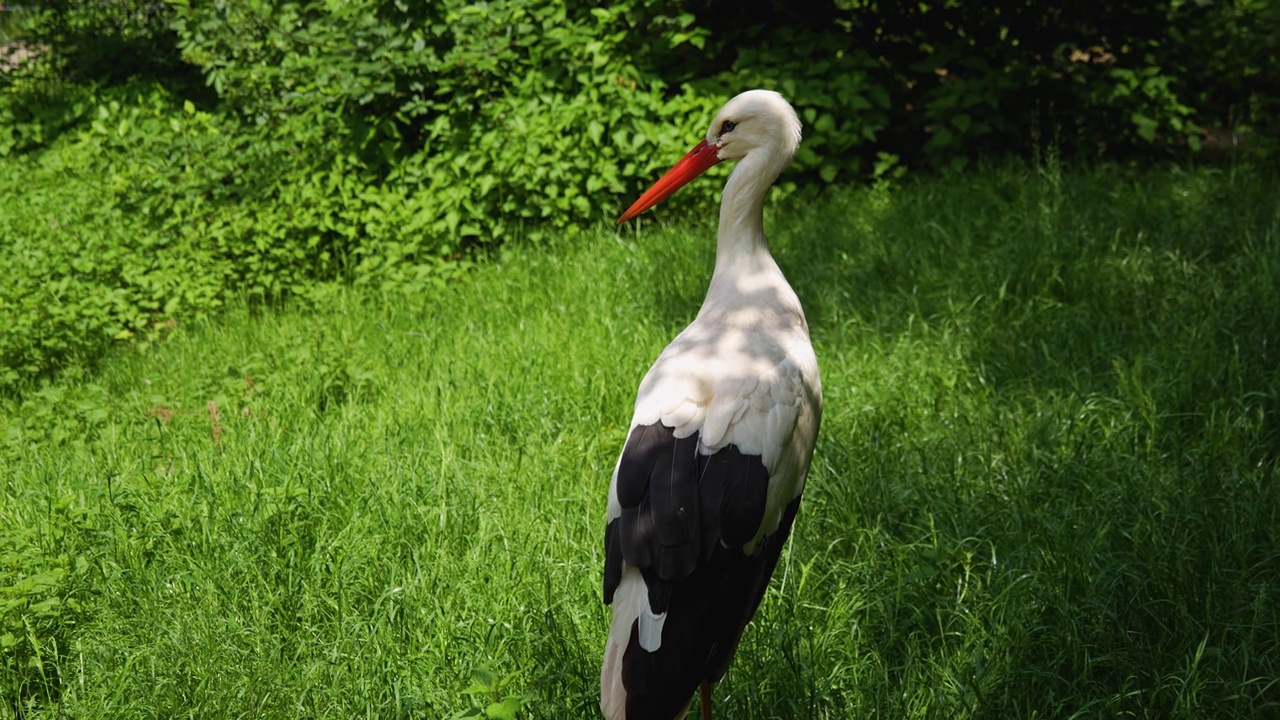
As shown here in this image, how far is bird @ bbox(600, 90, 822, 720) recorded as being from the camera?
2.29 metres

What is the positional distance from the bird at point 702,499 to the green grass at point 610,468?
1.12ft

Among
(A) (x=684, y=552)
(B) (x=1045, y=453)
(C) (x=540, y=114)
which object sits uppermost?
(A) (x=684, y=552)

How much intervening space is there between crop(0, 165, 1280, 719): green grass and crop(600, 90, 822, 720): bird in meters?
0.34

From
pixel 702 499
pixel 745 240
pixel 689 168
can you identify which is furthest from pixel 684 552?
pixel 689 168

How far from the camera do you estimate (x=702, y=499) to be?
238cm

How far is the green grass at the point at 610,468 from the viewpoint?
2.75m

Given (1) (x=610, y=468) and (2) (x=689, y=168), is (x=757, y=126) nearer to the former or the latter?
(2) (x=689, y=168)

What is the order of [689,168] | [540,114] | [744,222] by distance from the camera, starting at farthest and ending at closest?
[540,114]
[689,168]
[744,222]

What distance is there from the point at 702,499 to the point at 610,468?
138cm

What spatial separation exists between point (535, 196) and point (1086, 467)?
11.0 feet

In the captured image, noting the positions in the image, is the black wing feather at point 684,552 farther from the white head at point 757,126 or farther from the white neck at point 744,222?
the white head at point 757,126

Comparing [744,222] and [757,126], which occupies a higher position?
[757,126]

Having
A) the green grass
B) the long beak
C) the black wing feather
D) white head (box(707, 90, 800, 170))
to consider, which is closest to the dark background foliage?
the green grass

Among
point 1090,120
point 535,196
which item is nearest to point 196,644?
point 535,196
